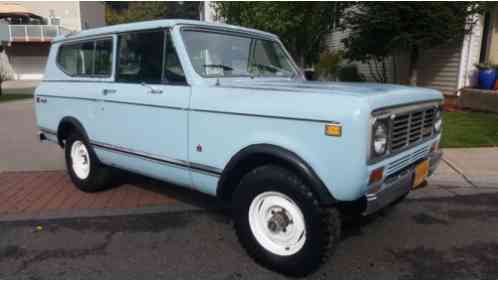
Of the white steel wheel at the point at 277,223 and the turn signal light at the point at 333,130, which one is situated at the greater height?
the turn signal light at the point at 333,130

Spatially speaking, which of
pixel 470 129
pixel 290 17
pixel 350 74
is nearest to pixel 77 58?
pixel 470 129

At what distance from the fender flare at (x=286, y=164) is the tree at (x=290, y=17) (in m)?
8.70

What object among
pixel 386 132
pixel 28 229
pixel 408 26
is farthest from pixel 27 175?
pixel 408 26

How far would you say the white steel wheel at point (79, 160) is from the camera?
4.76 m

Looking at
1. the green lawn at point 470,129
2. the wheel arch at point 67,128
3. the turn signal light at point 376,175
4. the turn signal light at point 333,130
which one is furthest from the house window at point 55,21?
the turn signal light at point 376,175

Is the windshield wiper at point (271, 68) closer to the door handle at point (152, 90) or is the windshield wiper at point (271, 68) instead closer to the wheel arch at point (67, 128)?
the door handle at point (152, 90)

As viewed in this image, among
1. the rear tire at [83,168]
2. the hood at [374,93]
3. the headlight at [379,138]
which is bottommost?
the rear tire at [83,168]

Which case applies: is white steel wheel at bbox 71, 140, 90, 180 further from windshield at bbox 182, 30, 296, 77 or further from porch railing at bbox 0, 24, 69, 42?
porch railing at bbox 0, 24, 69, 42

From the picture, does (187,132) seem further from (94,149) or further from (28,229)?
(28,229)

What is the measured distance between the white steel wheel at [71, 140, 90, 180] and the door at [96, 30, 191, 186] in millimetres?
731

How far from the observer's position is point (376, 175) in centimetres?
256

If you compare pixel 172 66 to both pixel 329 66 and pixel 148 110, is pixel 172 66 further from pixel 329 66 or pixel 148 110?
pixel 329 66

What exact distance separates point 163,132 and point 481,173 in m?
4.44

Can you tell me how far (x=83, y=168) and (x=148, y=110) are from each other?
181 centimetres
